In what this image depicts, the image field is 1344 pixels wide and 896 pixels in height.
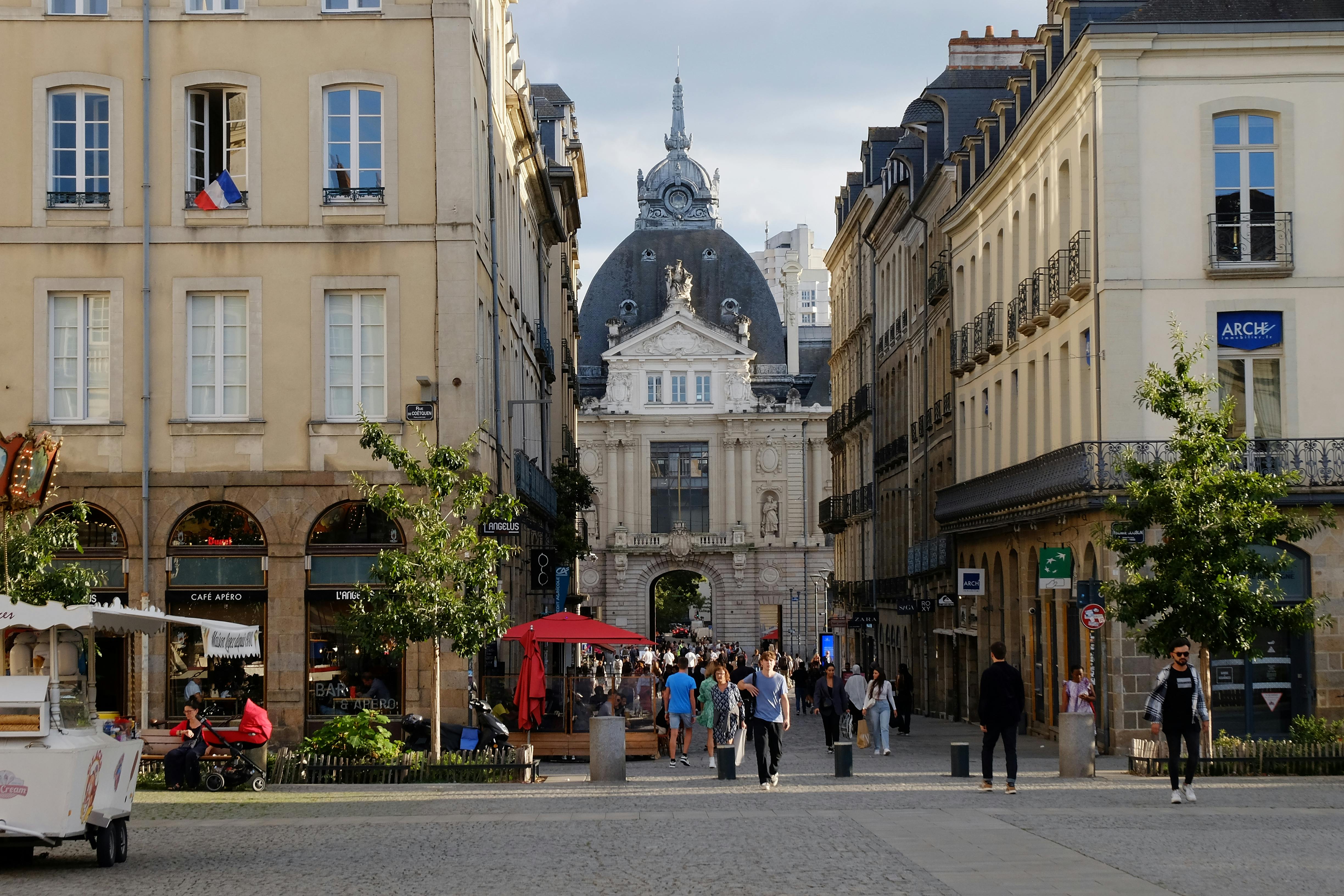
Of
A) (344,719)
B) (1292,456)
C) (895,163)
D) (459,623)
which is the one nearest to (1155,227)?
(1292,456)

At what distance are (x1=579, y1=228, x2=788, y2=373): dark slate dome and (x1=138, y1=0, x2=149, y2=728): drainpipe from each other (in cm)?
9464

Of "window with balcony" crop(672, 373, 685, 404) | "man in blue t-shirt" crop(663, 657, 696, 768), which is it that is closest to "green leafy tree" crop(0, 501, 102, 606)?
"man in blue t-shirt" crop(663, 657, 696, 768)

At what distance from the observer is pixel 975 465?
1702 inches

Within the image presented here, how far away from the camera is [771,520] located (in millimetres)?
112125

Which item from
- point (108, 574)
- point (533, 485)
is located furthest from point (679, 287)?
point (108, 574)

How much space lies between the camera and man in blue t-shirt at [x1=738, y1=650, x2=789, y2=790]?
894 inches

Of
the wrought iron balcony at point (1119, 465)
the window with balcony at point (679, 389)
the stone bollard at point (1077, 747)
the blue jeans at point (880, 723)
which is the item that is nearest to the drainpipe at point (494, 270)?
the blue jeans at point (880, 723)

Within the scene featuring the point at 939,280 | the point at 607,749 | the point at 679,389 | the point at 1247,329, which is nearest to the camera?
the point at 607,749

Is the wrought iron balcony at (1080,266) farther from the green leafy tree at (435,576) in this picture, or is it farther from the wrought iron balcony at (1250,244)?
the green leafy tree at (435,576)

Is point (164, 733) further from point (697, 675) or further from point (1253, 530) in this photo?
point (697, 675)

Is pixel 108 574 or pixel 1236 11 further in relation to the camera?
pixel 1236 11

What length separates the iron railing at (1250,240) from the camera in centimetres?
2941

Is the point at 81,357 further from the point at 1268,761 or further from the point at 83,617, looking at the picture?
the point at 1268,761

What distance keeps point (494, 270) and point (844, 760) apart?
1285cm
